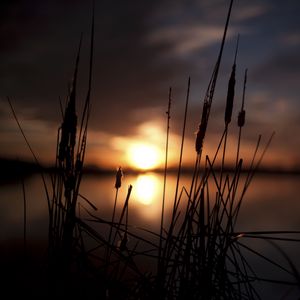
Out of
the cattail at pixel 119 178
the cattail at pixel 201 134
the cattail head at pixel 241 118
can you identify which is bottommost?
the cattail at pixel 119 178

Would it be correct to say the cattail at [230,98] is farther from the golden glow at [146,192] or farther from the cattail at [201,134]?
the golden glow at [146,192]

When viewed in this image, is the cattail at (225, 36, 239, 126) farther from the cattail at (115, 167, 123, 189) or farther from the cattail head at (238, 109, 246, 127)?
the cattail at (115, 167, 123, 189)

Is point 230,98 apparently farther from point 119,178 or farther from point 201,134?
point 119,178

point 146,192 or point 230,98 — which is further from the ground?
point 146,192

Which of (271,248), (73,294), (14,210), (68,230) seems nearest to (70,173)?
(68,230)

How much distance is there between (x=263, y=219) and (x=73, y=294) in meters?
16.3

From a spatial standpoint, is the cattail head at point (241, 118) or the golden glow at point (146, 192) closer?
the cattail head at point (241, 118)

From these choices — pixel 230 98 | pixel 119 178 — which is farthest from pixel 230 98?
pixel 119 178

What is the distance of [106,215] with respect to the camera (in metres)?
15.5

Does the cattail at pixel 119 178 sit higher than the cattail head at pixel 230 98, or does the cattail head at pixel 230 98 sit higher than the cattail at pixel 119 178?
the cattail head at pixel 230 98

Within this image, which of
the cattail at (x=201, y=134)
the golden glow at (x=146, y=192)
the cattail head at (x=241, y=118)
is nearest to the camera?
the cattail at (x=201, y=134)

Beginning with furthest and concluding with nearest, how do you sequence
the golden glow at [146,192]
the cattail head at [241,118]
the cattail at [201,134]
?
the golden glow at [146,192]
the cattail head at [241,118]
the cattail at [201,134]

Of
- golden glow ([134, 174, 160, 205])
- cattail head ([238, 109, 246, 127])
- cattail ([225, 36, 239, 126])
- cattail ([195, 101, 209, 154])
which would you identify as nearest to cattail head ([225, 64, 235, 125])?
cattail ([225, 36, 239, 126])

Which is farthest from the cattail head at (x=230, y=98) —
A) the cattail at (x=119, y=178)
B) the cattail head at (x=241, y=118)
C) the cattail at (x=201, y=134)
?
the cattail at (x=119, y=178)
